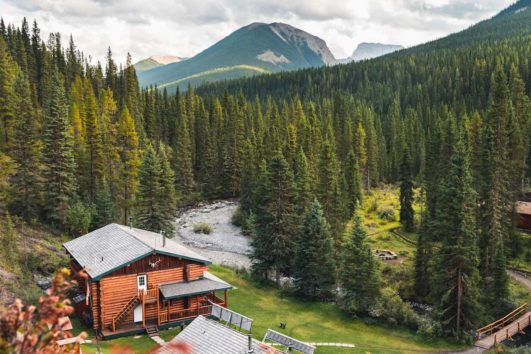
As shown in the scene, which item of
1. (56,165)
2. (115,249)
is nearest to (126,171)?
(56,165)

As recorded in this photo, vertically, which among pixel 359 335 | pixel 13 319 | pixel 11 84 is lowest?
pixel 359 335

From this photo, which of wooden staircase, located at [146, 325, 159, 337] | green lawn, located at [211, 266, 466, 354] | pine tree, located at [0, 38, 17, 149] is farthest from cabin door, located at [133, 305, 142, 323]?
pine tree, located at [0, 38, 17, 149]

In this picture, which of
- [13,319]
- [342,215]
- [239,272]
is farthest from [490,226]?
[13,319]

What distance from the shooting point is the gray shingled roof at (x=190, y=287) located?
31.1 metres

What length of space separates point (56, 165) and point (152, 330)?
27.3 meters

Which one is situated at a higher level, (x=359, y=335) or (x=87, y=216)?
(x=87, y=216)

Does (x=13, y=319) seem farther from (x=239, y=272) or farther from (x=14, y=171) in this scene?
(x=14, y=171)

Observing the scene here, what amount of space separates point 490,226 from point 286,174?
61.4ft

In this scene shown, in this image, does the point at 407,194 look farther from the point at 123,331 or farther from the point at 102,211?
the point at 123,331

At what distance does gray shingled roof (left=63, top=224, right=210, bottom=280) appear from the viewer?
30.8m

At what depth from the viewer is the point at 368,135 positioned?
99312 mm

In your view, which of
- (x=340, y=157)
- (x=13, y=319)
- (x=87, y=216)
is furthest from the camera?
(x=340, y=157)

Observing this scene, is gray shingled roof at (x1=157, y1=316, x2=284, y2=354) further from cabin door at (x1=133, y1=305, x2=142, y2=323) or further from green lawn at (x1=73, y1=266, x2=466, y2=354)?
cabin door at (x1=133, y1=305, x2=142, y2=323)

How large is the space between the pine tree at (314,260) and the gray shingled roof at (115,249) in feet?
34.8
